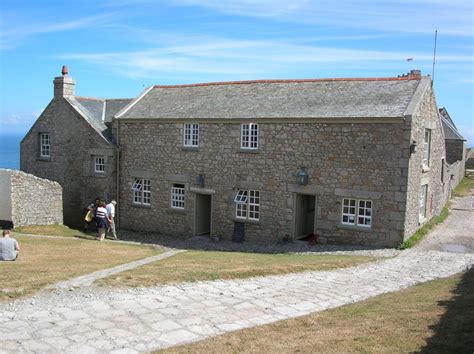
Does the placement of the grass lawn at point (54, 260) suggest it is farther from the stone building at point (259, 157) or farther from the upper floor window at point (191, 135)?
the upper floor window at point (191, 135)

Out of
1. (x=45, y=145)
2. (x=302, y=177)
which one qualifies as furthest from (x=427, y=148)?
(x=45, y=145)

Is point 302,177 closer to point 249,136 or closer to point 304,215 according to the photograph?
point 304,215

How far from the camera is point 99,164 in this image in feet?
91.4

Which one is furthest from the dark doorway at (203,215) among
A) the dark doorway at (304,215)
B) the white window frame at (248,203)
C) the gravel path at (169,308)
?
the gravel path at (169,308)

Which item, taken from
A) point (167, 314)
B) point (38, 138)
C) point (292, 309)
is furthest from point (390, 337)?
point (38, 138)

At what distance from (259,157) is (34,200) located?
11372 mm

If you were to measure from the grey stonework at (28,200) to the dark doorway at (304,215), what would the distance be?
12.4 m

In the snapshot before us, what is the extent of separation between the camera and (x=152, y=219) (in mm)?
26328

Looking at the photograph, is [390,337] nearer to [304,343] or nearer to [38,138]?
[304,343]

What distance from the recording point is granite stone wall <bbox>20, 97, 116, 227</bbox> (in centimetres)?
2744

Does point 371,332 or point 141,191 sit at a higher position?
point 141,191

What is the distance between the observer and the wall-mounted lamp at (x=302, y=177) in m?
21.3

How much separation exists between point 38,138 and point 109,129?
4905mm

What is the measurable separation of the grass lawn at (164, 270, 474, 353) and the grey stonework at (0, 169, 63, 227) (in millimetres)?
17596
